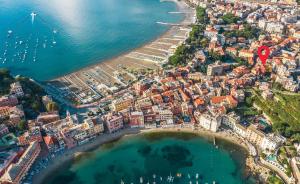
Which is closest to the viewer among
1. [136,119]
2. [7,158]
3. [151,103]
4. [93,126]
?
[7,158]

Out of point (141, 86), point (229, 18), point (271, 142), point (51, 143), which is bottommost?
point (271, 142)

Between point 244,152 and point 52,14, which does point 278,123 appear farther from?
point 52,14

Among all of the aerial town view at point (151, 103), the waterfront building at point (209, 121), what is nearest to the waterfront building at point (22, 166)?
the aerial town view at point (151, 103)

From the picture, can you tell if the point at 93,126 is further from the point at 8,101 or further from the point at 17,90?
the point at 17,90

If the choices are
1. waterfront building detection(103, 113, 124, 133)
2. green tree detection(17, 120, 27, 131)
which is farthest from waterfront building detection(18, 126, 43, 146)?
waterfront building detection(103, 113, 124, 133)

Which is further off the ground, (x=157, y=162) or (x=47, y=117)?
A: (x=47, y=117)

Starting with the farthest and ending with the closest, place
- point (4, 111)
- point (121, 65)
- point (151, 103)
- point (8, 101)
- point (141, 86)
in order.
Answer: point (121, 65) → point (141, 86) → point (151, 103) → point (8, 101) → point (4, 111)

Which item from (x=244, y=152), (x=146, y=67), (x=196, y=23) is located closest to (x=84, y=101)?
(x=146, y=67)

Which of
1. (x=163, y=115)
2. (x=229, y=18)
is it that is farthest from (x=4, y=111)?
(x=229, y=18)
